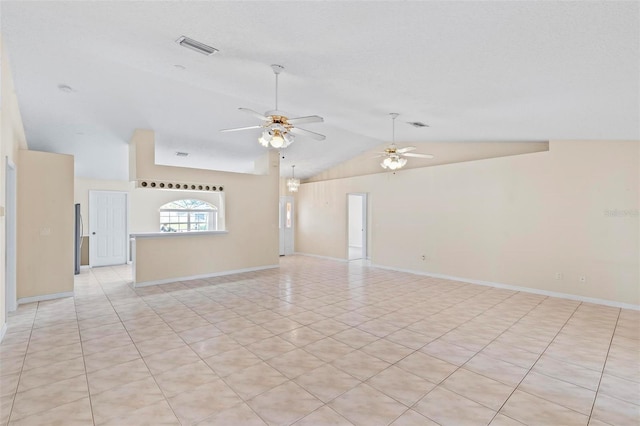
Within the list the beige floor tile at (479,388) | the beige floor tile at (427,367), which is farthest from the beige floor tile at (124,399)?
the beige floor tile at (479,388)

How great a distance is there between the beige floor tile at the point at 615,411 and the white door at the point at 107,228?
32.1ft

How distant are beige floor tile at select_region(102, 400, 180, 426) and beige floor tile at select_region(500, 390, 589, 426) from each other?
230cm

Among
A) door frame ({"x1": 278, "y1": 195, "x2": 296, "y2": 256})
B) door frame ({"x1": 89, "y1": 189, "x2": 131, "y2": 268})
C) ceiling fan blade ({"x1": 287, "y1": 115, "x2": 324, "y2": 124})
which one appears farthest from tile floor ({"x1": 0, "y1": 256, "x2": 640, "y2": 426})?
door frame ({"x1": 278, "y1": 195, "x2": 296, "y2": 256})

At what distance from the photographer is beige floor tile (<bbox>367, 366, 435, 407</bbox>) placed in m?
2.40

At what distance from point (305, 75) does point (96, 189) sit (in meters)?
7.52

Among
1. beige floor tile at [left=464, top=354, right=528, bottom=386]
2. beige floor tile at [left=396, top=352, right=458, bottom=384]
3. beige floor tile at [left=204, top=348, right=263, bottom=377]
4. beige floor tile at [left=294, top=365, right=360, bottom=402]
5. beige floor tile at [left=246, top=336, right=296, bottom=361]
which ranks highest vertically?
beige floor tile at [left=204, top=348, right=263, bottom=377]

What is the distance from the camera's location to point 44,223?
4.93m

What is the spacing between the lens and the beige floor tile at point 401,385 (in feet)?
7.86

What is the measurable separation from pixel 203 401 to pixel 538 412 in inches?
94.4

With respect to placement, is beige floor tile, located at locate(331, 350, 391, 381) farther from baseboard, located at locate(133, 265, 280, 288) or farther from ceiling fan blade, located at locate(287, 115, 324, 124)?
baseboard, located at locate(133, 265, 280, 288)

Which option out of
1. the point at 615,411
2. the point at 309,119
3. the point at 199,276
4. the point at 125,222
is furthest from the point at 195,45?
the point at 125,222

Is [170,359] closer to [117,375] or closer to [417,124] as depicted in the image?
[117,375]

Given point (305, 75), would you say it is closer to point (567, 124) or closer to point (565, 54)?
point (565, 54)

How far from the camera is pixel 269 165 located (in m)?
7.98
